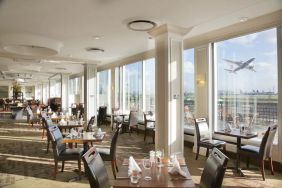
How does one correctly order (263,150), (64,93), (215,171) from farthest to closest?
(64,93) < (263,150) < (215,171)

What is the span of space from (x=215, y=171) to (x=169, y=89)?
9.90 ft

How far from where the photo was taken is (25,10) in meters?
3.89

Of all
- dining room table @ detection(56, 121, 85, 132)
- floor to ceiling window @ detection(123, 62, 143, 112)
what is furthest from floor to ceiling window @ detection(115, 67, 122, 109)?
dining room table @ detection(56, 121, 85, 132)

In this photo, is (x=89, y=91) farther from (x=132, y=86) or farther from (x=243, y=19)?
(x=243, y=19)

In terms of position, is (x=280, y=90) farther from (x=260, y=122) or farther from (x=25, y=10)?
(x=25, y=10)

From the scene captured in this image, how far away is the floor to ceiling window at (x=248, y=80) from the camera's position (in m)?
4.66

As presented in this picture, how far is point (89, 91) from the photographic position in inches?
386

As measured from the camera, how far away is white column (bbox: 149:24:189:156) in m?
4.84

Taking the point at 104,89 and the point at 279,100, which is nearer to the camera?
the point at 279,100

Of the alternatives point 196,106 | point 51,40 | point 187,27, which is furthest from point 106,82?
point 187,27

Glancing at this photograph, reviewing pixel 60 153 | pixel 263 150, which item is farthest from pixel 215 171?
pixel 60 153

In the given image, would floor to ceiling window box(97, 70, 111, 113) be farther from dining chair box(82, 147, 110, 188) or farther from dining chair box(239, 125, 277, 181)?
dining chair box(82, 147, 110, 188)

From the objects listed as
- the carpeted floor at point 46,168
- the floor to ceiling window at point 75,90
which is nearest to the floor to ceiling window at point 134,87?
the carpeted floor at point 46,168

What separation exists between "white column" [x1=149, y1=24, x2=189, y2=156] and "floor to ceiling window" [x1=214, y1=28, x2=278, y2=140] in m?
1.26
